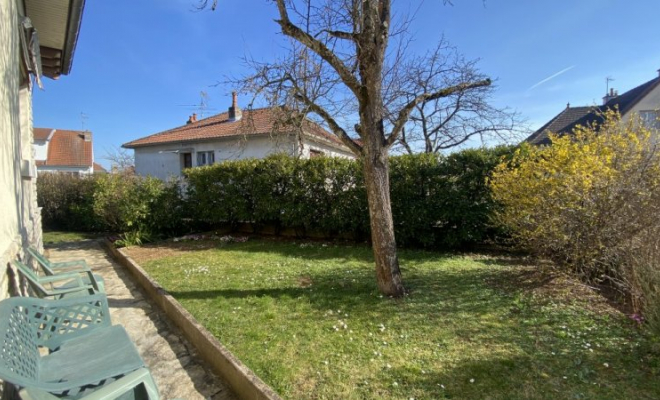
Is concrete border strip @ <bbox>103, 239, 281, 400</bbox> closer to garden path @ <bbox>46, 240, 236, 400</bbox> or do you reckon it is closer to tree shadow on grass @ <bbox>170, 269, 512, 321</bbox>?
garden path @ <bbox>46, 240, 236, 400</bbox>

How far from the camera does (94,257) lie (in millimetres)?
8250

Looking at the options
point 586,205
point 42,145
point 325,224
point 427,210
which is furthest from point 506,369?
point 42,145

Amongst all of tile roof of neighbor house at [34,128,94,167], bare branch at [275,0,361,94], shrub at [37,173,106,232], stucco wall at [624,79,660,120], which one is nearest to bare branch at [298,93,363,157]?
bare branch at [275,0,361,94]

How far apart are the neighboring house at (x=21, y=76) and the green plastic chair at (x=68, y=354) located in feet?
1.39

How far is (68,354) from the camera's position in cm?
237

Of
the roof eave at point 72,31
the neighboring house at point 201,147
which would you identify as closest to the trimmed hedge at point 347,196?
the neighboring house at point 201,147

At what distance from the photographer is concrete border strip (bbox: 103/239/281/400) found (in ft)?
8.43

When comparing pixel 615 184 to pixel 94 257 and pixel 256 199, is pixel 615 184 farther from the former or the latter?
pixel 94 257

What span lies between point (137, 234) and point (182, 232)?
173cm

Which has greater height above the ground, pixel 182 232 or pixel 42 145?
pixel 42 145

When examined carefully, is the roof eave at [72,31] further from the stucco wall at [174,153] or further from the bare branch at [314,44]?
the stucco wall at [174,153]

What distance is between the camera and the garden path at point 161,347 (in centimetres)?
283

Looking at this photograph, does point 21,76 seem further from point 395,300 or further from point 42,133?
point 42,133

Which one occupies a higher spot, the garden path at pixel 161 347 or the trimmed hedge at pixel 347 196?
the trimmed hedge at pixel 347 196
